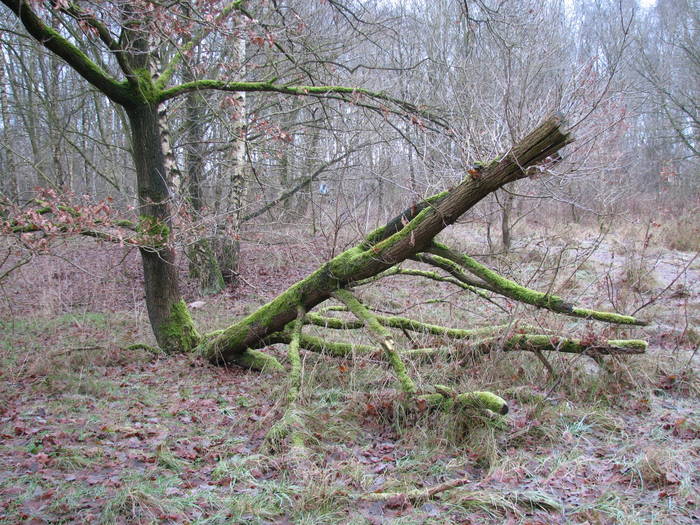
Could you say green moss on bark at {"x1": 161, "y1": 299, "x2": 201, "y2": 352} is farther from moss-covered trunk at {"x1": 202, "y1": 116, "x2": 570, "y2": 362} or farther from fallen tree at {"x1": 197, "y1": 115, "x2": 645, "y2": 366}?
fallen tree at {"x1": 197, "y1": 115, "x2": 645, "y2": 366}

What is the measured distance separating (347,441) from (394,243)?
5.66 ft

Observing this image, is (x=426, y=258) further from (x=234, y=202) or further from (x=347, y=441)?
(x=234, y=202)

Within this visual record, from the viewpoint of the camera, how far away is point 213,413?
15.5ft

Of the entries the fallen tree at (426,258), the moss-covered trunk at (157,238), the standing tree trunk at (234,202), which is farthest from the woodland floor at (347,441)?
the standing tree trunk at (234,202)

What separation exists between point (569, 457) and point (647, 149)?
22346 mm

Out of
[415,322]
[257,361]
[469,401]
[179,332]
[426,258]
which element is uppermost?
[426,258]

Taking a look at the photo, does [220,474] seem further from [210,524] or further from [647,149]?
[647,149]

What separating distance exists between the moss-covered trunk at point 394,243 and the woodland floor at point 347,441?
1.60 feet

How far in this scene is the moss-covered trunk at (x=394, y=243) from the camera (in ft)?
12.0

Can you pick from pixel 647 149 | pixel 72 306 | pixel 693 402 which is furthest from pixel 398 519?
pixel 647 149

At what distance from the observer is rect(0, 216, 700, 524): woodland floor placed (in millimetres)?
3092

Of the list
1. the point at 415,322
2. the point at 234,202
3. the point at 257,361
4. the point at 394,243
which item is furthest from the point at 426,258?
the point at 234,202

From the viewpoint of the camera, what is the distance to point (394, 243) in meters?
4.67

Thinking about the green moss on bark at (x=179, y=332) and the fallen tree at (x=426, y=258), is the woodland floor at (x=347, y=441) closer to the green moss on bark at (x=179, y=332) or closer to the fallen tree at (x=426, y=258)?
the green moss on bark at (x=179, y=332)
